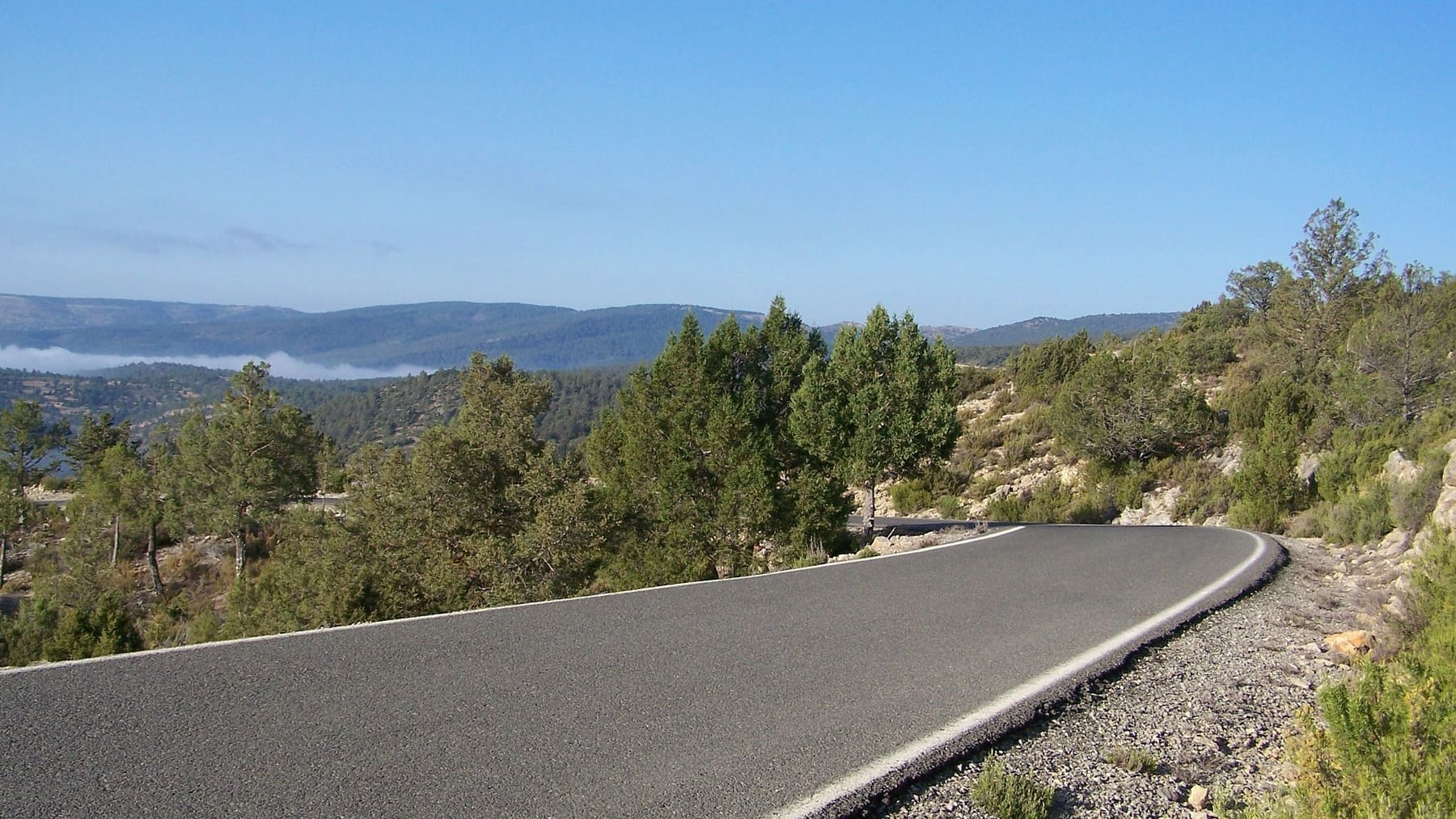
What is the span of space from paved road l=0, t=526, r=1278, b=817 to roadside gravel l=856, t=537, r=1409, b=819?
224 mm

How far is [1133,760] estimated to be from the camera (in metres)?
4.66

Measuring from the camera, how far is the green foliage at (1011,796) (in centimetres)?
400

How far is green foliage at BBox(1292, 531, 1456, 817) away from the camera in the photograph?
3.56 m

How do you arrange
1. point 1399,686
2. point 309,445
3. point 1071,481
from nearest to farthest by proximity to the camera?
1. point 1399,686
2. point 1071,481
3. point 309,445

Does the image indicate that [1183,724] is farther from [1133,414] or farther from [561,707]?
[1133,414]

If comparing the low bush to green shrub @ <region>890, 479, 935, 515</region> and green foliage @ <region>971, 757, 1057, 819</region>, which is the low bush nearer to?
green foliage @ <region>971, 757, 1057, 819</region>

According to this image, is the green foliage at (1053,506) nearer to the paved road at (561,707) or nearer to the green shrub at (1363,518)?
the green shrub at (1363,518)

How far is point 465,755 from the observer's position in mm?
4262

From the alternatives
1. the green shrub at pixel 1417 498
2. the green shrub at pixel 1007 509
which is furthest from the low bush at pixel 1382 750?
the green shrub at pixel 1007 509

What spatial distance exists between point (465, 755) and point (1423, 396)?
2683cm

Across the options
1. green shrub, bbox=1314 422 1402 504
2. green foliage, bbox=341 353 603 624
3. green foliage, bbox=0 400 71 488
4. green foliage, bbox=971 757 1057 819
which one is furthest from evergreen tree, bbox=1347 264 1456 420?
green foliage, bbox=0 400 71 488

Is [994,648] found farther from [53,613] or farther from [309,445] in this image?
[309,445]

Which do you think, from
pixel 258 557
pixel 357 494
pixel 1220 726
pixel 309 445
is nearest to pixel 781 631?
pixel 1220 726

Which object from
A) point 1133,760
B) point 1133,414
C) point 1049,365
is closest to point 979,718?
point 1133,760
